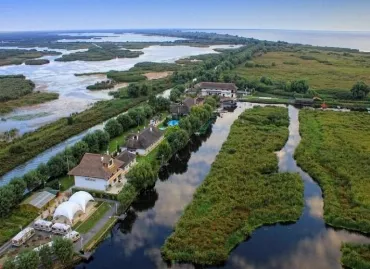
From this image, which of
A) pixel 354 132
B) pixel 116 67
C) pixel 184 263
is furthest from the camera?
pixel 116 67

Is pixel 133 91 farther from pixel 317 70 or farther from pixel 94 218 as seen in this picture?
pixel 317 70

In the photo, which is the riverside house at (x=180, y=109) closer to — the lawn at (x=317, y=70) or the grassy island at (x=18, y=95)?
the grassy island at (x=18, y=95)

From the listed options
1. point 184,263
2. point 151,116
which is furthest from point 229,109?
point 184,263

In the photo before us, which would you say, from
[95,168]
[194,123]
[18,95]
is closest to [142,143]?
[95,168]

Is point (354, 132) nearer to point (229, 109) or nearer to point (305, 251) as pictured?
point (229, 109)

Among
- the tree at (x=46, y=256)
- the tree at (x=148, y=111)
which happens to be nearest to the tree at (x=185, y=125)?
the tree at (x=148, y=111)
